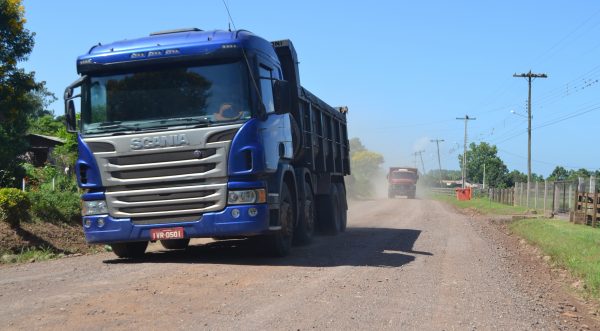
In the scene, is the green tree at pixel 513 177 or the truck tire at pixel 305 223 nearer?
the truck tire at pixel 305 223

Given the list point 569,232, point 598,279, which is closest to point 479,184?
point 569,232

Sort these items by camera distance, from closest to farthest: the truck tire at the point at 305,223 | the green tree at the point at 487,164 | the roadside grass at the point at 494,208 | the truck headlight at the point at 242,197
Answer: the truck headlight at the point at 242,197
the truck tire at the point at 305,223
the roadside grass at the point at 494,208
the green tree at the point at 487,164

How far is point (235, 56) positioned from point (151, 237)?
290 centimetres

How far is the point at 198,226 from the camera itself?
361 inches

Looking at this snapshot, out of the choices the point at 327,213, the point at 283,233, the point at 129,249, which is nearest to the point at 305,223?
the point at 283,233

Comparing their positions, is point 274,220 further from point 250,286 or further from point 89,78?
point 89,78

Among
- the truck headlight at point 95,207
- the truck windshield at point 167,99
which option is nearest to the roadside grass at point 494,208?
the truck windshield at point 167,99

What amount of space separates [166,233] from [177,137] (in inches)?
56.3

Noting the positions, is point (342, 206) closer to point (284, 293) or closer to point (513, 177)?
point (284, 293)

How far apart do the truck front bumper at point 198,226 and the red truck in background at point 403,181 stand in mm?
53854

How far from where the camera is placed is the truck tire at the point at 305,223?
1223 centimetres

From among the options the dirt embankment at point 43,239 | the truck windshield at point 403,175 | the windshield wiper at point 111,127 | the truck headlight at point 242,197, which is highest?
the windshield wiper at point 111,127

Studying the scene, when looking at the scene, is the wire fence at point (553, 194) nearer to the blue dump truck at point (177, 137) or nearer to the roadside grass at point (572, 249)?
the roadside grass at point (572, 249)

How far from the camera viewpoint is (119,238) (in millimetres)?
9344
